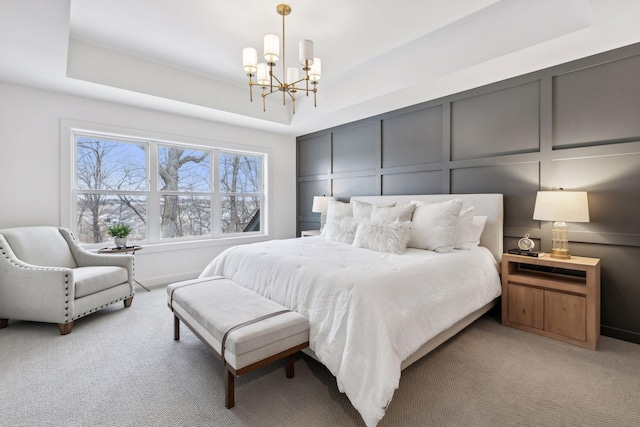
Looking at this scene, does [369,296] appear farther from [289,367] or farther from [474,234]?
[474,234]

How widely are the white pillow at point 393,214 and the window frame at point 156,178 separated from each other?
8.80 ft

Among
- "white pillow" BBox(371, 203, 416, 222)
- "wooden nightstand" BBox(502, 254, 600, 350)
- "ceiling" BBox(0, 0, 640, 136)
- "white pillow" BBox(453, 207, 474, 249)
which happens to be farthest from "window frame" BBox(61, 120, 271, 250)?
"wooden nightstand" BBox(502, 254, 600, 350)

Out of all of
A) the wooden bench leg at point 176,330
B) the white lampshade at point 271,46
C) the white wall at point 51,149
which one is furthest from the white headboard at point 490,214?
the white wall at point 51,149

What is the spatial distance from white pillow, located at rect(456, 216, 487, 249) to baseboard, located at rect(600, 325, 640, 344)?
1.21 meters

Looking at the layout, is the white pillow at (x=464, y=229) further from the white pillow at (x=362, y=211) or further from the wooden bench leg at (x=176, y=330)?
the wooden bench leg at (x=176, y=330)

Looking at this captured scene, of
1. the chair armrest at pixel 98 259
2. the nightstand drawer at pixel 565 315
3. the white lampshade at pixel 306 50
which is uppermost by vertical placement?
the white lampshade at pixel 306 50

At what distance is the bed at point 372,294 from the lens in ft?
5.12

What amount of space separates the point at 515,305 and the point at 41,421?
349 centimetres

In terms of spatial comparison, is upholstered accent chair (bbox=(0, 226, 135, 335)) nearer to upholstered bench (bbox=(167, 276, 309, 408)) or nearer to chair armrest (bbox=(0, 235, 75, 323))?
chair armrest (bbox=(0, 235, 75, 323))

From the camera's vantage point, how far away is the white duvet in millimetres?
1554

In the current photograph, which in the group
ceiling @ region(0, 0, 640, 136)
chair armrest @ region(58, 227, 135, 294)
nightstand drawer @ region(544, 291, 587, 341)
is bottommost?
nightstand drawer @ region(544, 291, 587, 341)

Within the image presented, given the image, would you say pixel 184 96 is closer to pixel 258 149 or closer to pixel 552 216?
pixel 258 149

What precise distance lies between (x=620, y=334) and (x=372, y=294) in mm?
2454

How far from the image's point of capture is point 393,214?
10.3ft
